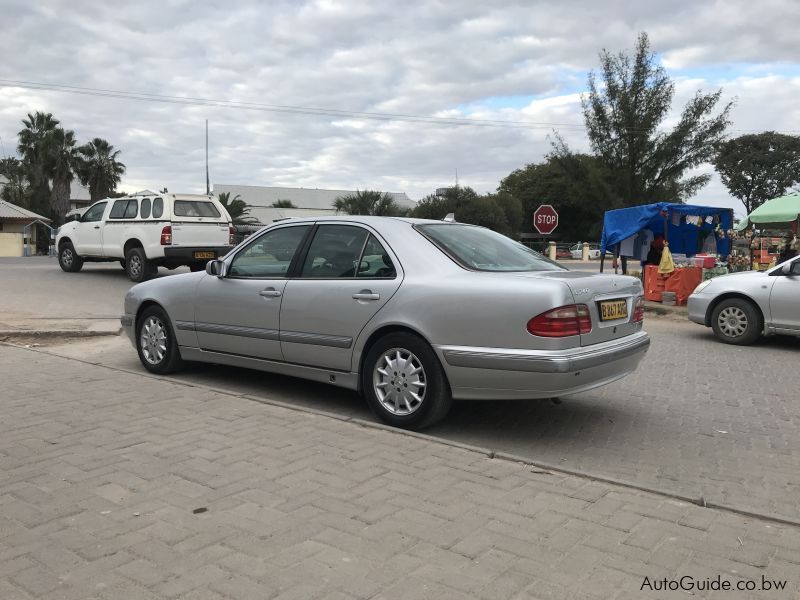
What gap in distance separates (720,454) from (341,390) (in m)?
3.12

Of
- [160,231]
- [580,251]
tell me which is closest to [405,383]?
[160,231]

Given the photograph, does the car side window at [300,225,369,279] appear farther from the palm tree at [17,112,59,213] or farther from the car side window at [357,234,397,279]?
the palm tree at [17,112,59,213]

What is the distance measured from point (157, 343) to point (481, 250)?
10.9ft

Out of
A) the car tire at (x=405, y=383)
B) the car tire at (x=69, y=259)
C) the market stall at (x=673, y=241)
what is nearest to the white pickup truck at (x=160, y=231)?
the car tire at (x=69, y=259)

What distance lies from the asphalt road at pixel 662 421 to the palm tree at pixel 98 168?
49.7 m

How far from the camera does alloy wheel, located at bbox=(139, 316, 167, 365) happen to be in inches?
260

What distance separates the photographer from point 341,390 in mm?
6270

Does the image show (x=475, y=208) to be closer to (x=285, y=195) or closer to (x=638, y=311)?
(x=285, y=195)

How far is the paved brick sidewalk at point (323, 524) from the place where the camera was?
9.21 ft

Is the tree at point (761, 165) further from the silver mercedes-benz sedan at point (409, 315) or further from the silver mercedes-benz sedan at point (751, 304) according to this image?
the silver mercedes-benz sedan at point (409, 315)

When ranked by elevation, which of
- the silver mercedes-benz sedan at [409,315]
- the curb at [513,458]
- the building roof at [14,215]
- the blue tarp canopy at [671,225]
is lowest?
the curb at [513,458]

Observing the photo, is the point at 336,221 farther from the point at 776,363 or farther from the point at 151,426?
the point at 776,363

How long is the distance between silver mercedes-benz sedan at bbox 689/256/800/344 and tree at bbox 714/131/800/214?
52.9 metres

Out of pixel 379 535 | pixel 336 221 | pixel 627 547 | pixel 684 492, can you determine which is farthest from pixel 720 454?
pixel 336 221
